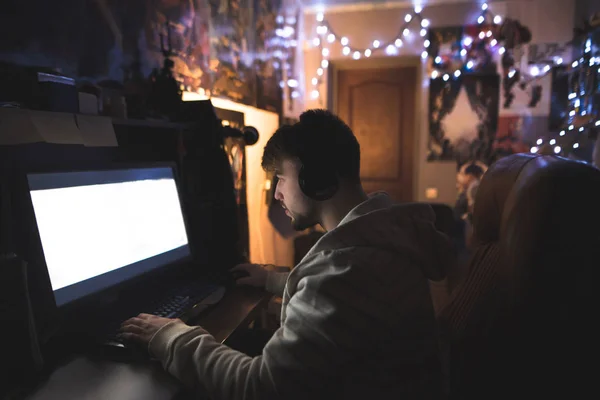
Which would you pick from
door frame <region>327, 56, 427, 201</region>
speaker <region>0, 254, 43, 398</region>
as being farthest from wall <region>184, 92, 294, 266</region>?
speaker <region>0, 254, 43, 398</region>

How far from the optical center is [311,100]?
12.1ft

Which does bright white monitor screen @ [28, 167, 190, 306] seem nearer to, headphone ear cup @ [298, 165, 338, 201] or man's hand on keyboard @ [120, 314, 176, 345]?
man's hand on keyboard @ [120, 314, 176, 345]

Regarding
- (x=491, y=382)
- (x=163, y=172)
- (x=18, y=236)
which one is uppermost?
(x=163, y=172)

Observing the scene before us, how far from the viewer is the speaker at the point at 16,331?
0.71 meters

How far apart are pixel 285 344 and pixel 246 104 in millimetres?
1932

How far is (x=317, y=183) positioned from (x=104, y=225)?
0.57m

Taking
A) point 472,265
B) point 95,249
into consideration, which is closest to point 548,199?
point 472,265

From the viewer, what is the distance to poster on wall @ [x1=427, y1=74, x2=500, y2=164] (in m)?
3.33

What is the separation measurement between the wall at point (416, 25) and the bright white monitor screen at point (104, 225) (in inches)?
104

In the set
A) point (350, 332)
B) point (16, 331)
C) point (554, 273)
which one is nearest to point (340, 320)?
point (350, 332)

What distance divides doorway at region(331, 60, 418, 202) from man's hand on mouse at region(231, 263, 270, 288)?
2.42 meters

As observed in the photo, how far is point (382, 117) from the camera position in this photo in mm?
3676

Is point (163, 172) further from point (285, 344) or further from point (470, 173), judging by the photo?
point (470, 173)

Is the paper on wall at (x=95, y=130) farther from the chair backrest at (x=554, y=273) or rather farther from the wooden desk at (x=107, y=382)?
the chair backrest at (x=554, y=273)
